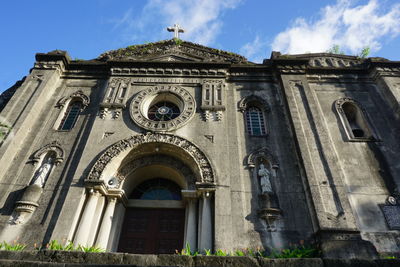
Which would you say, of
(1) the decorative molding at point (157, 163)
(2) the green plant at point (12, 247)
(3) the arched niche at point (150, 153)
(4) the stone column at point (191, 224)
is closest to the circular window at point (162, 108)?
(3) the arched niche at point (150, 153)

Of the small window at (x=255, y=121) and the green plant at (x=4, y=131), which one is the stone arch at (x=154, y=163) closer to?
the small window at (x=255, y=121)

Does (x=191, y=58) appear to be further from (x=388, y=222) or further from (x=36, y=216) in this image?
(x=388, y=222)

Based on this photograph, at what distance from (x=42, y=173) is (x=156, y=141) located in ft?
15.4

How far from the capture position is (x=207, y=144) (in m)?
11.3

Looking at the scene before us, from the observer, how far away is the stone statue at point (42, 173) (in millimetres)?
10414

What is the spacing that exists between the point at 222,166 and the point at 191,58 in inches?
296

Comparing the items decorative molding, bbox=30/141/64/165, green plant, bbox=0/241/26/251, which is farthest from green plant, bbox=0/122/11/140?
green plant, bbox=0/241/26/251

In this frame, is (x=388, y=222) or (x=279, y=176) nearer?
(x=388, y=222)

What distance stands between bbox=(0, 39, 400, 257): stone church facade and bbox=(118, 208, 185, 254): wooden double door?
45 mm

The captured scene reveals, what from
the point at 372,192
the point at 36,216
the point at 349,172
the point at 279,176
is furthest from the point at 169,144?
the point at 372,192

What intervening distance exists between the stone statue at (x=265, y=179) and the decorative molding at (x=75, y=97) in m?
9.00

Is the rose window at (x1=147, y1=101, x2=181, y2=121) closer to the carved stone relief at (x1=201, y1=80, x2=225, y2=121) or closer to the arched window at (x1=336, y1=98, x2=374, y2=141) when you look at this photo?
the carved stone relief at (x1=201, y1=80, x2=225, y2=121)

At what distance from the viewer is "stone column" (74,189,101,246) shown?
9.13 metres

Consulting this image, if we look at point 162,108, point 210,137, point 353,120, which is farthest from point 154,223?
point 353,120
